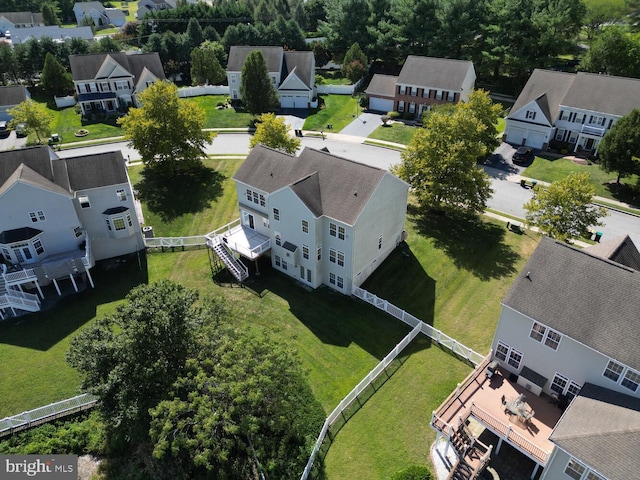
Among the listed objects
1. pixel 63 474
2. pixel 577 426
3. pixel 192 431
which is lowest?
pixel 63 474

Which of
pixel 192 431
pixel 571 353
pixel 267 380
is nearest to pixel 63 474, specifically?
pixel 192 431

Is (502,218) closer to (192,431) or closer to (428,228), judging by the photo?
(428,228)

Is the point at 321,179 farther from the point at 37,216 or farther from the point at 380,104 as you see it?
the point at 380,104

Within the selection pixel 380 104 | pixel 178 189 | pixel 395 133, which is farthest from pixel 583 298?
pixel 380 104

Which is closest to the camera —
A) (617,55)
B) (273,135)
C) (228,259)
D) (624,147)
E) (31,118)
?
(228,259)

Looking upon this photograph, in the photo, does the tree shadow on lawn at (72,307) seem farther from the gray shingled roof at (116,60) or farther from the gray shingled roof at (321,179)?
the gray shingled roof at (116,60)

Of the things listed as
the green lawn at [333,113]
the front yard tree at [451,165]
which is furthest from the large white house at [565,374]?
the green lawn at [333,113]
